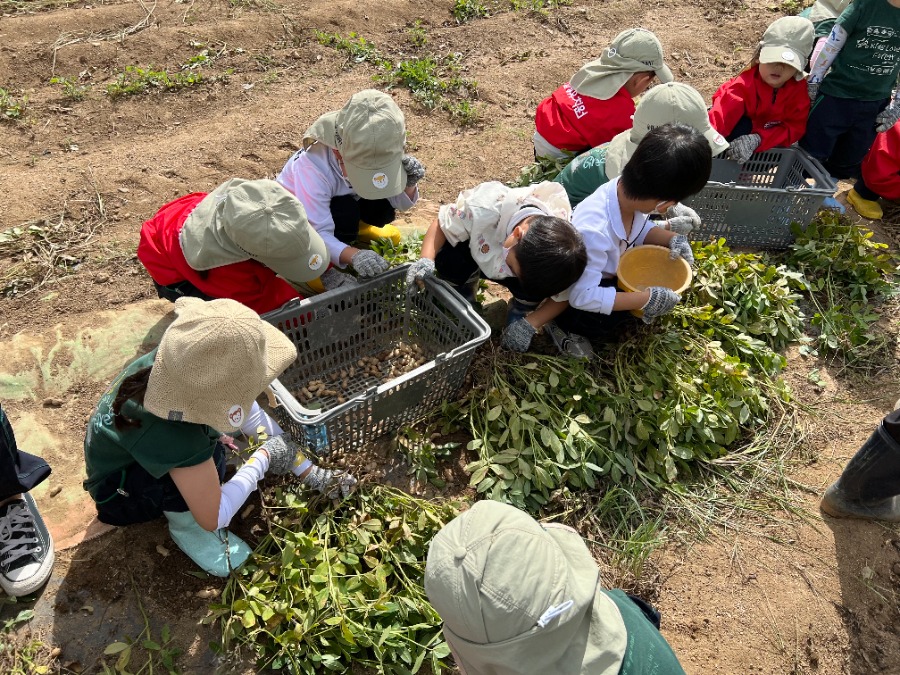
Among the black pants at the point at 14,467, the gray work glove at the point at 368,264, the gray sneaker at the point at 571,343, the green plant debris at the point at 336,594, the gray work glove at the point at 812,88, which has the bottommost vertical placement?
the green plant debris at the point at 336,594

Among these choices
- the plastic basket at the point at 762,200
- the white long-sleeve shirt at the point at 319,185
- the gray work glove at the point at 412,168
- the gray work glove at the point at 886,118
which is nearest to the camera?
the white long-sleeve shirt at the point at 319,185

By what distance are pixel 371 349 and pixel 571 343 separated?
3.10 ft

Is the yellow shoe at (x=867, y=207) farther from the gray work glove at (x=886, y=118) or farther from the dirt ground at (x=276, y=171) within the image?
the gray work glove at (x=886, y=118)

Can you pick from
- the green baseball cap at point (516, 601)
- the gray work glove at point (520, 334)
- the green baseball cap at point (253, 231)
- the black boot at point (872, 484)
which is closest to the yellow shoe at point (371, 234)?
the green baseball cap at point (253, 231)

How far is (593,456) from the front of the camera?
2.67 m

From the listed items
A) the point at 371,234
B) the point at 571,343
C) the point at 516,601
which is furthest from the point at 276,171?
the point at 516,601

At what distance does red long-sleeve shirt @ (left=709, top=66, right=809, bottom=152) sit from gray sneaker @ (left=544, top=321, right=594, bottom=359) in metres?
1.75

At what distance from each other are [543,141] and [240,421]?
2.82 m

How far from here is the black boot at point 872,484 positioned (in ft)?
7.73

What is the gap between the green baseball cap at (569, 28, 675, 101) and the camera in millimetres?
3611

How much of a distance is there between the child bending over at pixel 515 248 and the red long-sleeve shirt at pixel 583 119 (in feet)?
3.93

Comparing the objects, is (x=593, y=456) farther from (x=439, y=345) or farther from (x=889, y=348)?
(x=889, y=348)

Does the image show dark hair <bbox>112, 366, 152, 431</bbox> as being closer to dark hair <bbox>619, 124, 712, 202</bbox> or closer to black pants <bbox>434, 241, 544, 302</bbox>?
black pants <bbox>434, 241, 544, 302</bbox>

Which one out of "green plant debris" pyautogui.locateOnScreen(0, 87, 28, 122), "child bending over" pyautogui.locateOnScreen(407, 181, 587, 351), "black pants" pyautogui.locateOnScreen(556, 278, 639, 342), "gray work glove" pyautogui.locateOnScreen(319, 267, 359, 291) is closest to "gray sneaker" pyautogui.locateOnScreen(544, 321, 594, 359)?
"black pants" pyautogui.locateOnScreen(556, 278, 639, 342)
